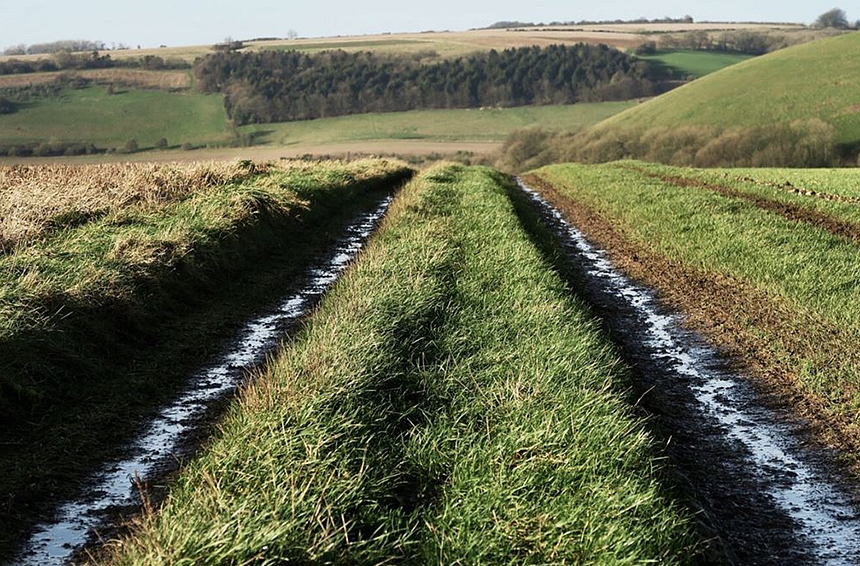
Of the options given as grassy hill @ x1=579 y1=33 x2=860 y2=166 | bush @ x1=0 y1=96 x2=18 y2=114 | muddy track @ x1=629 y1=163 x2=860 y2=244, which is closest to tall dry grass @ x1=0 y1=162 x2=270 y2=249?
muddy track @ x1=629 y1=163 x2=860 y2=244

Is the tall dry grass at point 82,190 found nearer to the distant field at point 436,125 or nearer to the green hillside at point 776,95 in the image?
the green hillside at point 776,95

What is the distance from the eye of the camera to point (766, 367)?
29.8 feet

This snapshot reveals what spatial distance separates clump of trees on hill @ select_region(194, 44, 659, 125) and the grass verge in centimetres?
10310

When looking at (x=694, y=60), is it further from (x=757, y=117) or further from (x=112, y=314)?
(x=112, y=314)

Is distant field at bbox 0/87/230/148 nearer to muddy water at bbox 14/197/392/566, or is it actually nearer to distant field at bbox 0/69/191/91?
distant field at bbox 0/69/191/91

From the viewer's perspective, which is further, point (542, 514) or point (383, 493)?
point (383, 493)

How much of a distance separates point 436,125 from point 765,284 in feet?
357

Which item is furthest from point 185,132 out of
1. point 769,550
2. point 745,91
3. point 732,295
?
point 769,550

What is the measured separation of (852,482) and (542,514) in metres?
2.81

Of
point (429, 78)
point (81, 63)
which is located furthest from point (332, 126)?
point (81, 63)

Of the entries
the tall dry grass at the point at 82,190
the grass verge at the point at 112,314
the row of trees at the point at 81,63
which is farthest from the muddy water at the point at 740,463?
the row of trees at the point at 81,63

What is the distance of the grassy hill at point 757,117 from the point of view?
6831cm

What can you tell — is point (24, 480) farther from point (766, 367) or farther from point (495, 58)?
point (495, 58)

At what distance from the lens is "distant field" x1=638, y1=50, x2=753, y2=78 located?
13450cm
